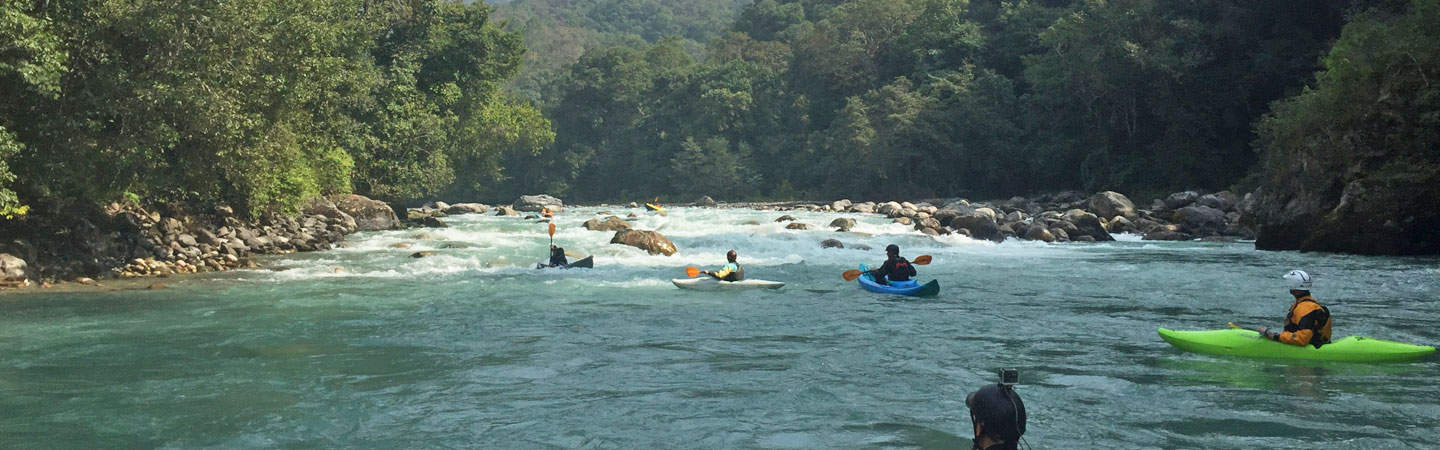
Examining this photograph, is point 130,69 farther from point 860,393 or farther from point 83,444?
point 860,393

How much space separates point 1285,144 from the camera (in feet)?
87.5

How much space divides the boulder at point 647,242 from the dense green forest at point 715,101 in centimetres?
696

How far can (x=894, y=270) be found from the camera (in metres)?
17.0

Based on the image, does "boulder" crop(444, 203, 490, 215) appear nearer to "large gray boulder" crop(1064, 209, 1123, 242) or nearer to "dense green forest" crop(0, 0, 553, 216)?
"dense green forest" crop(0, 0, 553, 216)

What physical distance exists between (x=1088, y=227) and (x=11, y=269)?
24147 millimetres

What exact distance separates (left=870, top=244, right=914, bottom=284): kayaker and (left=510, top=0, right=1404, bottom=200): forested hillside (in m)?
23.6

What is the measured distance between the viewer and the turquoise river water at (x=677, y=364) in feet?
27.7

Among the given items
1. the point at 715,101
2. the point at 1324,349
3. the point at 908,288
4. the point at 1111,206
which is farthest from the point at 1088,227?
the point at 715,101

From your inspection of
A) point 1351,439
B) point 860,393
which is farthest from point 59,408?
point 1351,439

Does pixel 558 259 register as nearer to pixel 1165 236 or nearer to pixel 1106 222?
pixel 1165 236

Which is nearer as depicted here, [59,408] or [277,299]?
[59,408]

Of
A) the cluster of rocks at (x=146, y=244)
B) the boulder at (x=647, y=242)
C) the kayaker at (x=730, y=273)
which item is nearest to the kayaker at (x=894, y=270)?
the kayaker at (x=730, y=273)

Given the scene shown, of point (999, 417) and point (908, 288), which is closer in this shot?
point (999, 417)

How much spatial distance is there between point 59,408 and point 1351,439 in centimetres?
1019
